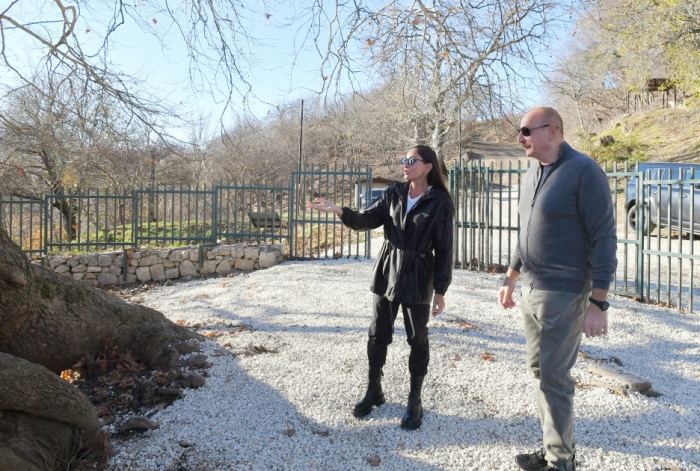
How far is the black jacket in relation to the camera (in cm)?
278

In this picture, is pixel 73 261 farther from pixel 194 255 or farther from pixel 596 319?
pixel 596 319

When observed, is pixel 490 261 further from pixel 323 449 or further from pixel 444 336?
pixel 323 449

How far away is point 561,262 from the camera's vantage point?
2.20m

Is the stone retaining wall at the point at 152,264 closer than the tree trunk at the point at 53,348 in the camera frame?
No

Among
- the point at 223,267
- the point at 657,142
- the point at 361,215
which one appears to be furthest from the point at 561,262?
the point at 657,142

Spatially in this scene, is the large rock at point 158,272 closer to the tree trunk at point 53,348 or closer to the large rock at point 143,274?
the large rock at point 143,274

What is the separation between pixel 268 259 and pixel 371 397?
21.2ft

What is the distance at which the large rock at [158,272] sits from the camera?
966 cm

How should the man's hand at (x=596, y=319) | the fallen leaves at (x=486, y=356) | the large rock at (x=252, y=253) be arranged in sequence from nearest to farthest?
1. the man's hand at (x=596, y=319)
2. the fallen leaves at (x=486, y=356)
3. the large rock at (x=252, y=253)

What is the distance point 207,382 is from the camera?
11.3ft

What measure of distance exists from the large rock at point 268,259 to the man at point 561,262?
7385 mm

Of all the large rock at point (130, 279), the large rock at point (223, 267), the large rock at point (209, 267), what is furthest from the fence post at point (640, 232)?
the large rock at point (130, 279)

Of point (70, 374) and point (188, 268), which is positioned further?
point (188, 268)

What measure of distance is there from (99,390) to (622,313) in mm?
5831
